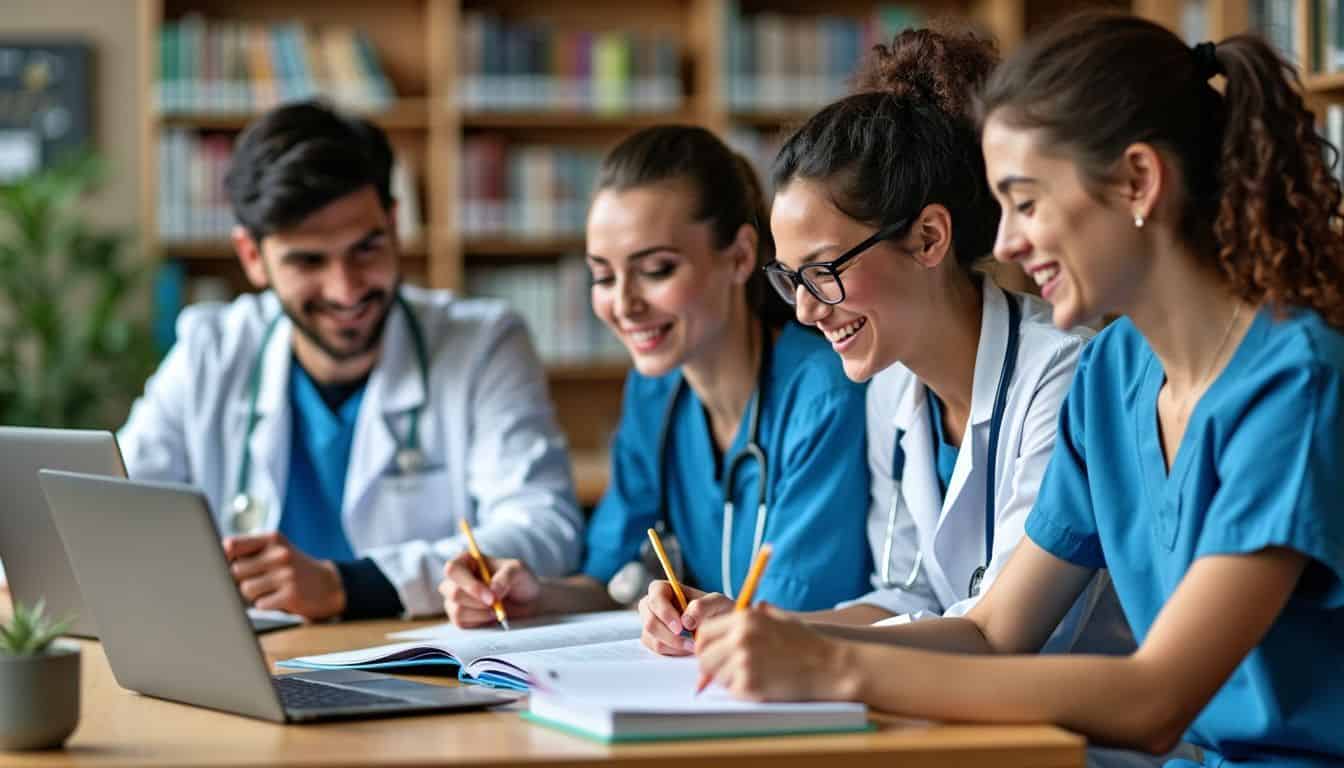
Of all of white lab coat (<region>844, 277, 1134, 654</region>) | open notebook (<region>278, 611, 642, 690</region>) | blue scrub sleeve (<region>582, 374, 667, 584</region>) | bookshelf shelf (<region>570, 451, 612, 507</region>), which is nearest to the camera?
open notebook (<region>278, 611, 642, 690</region>)

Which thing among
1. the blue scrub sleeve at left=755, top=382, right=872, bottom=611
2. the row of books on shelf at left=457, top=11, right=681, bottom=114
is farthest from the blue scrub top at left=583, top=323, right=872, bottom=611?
the row of books on shelf at left=457, top=11, right=681, bottom=114

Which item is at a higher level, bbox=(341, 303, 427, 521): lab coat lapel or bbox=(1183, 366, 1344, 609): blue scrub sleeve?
bbox=(1183, 366, 1344, 609): blue scrub sleeve

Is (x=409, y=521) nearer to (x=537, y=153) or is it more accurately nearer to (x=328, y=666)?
(x=328, y=666)

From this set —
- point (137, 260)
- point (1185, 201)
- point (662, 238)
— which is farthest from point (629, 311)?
point (137, 260)

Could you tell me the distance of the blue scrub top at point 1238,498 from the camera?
122 centimetres

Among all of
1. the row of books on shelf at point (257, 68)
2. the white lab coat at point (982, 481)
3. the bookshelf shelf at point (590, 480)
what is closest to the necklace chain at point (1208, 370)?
the white lab coat at point (982, 481)

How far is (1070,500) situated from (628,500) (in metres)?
1.00

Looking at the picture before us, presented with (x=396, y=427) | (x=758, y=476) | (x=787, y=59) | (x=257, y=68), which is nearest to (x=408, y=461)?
(x=396, y=427)

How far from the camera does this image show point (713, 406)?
232 centimetres

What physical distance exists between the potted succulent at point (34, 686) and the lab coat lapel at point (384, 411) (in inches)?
52.2

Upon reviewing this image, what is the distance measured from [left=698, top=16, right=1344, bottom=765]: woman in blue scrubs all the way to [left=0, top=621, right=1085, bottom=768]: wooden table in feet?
0.19

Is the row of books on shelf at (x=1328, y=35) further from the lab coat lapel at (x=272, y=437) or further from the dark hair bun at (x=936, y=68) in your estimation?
the lab coat lapel at (x=272, y=437)

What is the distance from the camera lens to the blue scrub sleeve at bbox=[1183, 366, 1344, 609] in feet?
3.96

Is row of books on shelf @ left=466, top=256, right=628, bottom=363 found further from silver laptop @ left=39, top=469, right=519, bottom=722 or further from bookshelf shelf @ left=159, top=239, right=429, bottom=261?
silver laptop @ left=39, top=469, right=519, bottom=722
